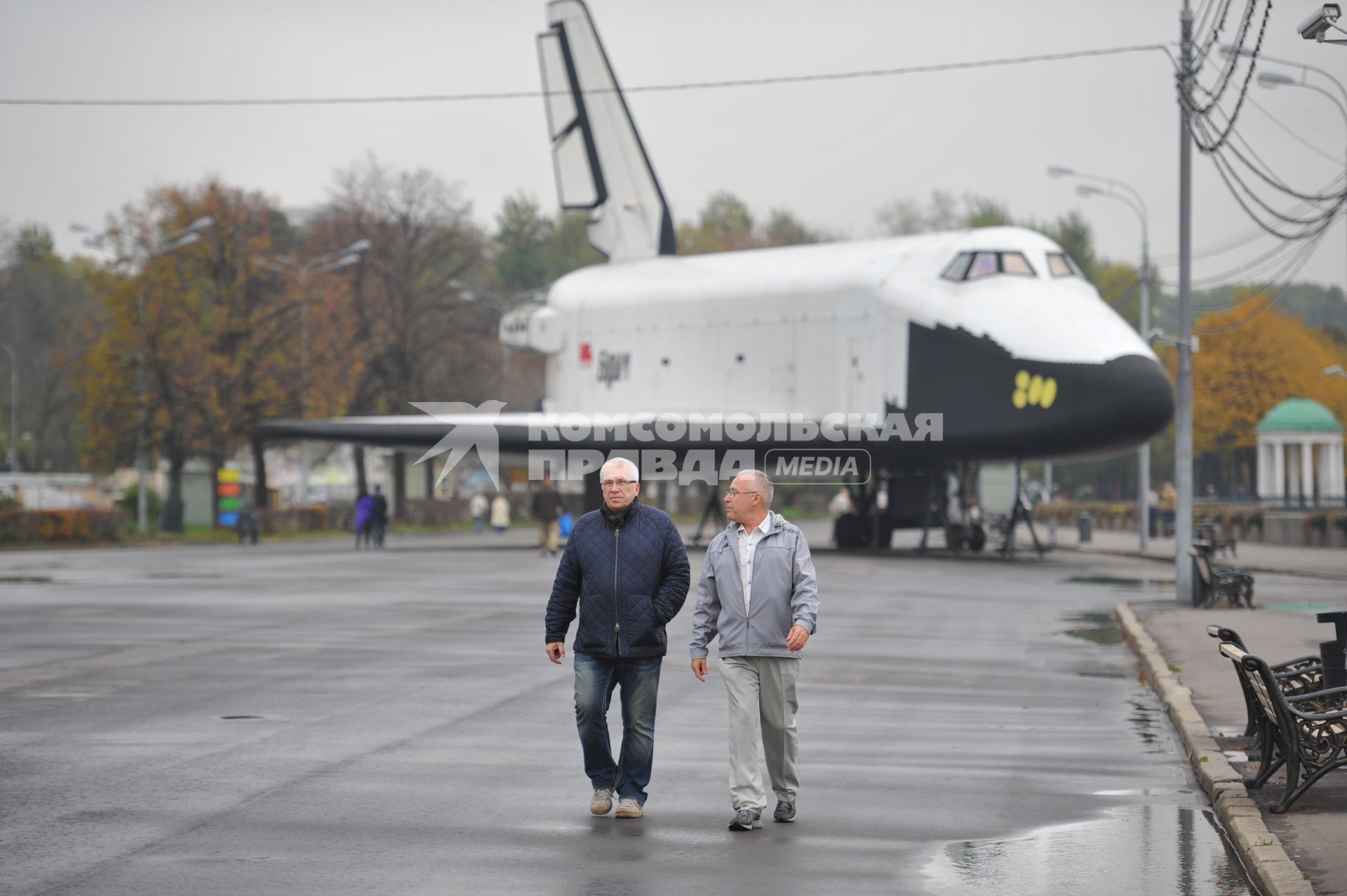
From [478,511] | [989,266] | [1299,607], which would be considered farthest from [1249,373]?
[1299,607]

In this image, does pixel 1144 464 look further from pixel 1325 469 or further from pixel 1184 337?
pixel 1325 469

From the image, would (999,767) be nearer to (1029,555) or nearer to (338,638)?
(338,638)

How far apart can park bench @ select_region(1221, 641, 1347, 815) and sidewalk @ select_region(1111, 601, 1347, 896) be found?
164mm

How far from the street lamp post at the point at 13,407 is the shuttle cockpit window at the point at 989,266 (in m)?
52.2

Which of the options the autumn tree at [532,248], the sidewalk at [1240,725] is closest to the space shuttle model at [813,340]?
the sidewalk at [1240,725]

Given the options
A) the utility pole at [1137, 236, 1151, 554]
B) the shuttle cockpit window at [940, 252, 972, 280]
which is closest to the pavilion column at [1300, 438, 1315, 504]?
the utility pole at [1137, 236, 1151, 554]

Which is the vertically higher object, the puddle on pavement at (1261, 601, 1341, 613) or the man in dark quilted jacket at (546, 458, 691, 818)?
the man in dark quilted jacket at (546, 458, 691, 818)

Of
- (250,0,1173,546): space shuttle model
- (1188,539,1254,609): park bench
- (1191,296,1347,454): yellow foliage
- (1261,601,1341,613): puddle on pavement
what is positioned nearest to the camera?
(1261,601,1341,613): puddle on pavement

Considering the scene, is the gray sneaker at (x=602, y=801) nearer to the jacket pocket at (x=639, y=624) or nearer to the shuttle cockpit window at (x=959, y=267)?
the jacket pocket at (x=639, y=624)

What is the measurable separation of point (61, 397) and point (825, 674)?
251ft

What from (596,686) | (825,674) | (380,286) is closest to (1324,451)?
(380,286)

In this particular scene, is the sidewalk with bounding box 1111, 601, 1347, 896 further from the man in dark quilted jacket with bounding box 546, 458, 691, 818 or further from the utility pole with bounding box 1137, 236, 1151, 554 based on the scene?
the utility pole with bounding box 1137, 236, 1151, 554

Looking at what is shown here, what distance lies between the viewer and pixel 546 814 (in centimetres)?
755

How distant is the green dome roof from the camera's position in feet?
202
